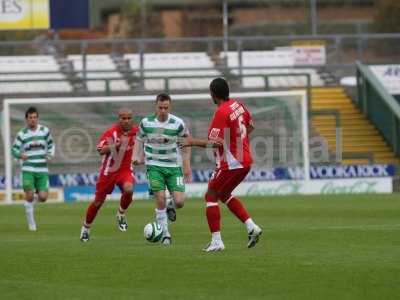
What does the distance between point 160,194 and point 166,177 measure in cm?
39

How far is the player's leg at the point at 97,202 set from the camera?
18188mm

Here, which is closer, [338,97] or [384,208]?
[384,208]

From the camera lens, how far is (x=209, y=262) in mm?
13820

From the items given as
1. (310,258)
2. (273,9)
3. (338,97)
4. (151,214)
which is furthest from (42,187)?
(273,9)

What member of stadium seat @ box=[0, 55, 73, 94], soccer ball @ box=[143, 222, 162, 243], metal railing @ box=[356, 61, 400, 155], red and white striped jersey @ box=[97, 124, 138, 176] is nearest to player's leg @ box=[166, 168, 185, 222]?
soccer ball @ box=[143, 222, 162, 243]

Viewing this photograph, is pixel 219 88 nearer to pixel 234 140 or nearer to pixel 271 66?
pixel 234 140

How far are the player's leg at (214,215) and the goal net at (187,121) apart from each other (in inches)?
710

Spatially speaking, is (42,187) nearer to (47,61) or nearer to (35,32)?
(47,61)

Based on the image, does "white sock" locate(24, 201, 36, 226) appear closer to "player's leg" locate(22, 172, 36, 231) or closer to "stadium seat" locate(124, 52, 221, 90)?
"player's leg" locate(22, 172, 36, 231)

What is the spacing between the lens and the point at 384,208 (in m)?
25.2

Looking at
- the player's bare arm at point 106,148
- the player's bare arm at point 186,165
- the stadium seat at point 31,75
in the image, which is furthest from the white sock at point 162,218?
the stadium seat at point 31,75

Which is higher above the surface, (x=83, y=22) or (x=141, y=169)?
(x=83, y=22)

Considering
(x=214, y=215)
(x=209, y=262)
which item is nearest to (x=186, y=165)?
(x=214, y=215)

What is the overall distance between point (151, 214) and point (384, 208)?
4.78 meters
